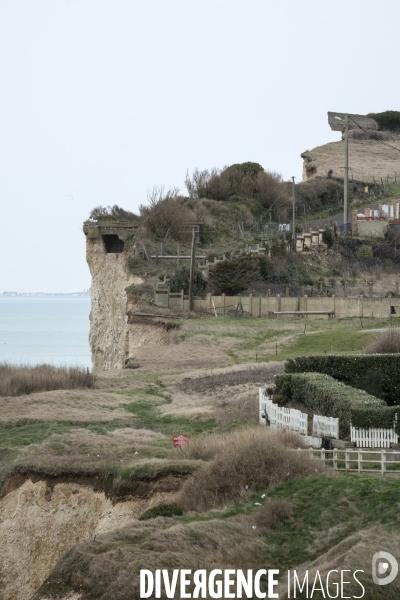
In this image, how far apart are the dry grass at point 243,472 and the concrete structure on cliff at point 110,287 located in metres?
41.4

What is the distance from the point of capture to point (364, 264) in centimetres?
8050

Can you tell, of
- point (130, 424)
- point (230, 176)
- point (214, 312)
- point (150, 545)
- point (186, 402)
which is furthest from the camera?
point (230, 176)

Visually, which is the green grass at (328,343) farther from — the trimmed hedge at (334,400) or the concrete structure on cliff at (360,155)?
the concrete structure on cliff at (360,155)

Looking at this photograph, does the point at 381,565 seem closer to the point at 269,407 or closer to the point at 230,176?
the point at 269,407

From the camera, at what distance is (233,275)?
73.2 meters

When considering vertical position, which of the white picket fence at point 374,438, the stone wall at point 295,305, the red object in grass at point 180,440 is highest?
the stone wall at point 295,305

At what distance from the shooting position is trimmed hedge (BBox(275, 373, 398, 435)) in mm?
30516

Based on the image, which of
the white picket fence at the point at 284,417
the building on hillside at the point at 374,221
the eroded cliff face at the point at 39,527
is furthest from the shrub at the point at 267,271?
the eroded cliff face at the point at 39,527

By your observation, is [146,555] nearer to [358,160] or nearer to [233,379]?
[233,379]

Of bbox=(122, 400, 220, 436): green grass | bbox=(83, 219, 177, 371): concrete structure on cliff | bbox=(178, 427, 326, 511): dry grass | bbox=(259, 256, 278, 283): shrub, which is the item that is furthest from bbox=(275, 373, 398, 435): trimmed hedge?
bbox=(259, 256, 278, 283): shrub

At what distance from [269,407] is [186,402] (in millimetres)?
7701

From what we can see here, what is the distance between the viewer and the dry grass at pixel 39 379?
4562 centimetres

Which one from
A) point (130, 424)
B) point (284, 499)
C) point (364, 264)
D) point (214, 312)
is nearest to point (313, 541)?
point (284, 499)

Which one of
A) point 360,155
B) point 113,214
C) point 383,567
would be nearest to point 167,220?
point 113,214
